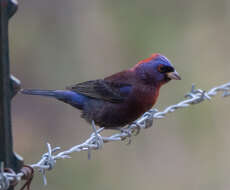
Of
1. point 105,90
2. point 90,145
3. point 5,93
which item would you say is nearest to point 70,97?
point 105,90

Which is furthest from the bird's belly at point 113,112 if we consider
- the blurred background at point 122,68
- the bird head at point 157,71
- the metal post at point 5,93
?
the metal post at point 5,93

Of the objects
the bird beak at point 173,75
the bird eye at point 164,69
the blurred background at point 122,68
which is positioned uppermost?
the bird eye at point 164,69

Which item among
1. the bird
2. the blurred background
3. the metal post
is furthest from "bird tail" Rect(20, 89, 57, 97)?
the metal post

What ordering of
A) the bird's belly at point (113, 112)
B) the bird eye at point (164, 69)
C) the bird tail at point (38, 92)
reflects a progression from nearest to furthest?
the bird tail at point (38, 92) < the bird's belly at point (113, 112) < the bird eye at point (164, 69)

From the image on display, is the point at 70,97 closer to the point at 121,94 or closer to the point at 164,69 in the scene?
the point at 121,94

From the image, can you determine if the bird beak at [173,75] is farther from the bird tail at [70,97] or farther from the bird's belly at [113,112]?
the bird tail at [70,97]

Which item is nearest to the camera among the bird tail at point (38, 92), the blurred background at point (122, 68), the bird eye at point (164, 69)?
the bird tail at point (38, 92)

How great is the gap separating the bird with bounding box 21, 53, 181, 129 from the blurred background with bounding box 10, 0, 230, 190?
1518mm

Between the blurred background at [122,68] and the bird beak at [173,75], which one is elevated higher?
the bird beak at [173,75]

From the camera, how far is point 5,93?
2684 millimetres

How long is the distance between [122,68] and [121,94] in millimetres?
2662

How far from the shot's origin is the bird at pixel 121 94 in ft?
16.2

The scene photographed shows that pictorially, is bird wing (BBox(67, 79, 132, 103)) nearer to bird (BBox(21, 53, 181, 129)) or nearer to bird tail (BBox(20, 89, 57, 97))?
bird (BBox(21, 53, 181, 129))

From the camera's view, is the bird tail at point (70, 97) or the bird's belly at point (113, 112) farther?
the bird tail at point (70, 97)
